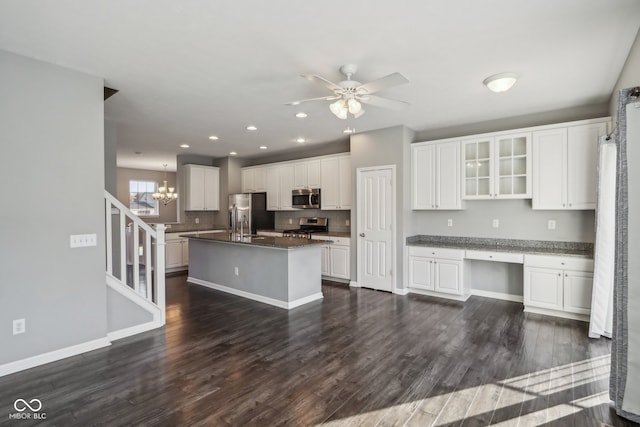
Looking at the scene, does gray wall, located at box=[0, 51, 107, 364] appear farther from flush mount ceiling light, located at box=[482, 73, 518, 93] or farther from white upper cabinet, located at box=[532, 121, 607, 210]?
white upper cabinet, located at box=[532, 121, 607, 210]

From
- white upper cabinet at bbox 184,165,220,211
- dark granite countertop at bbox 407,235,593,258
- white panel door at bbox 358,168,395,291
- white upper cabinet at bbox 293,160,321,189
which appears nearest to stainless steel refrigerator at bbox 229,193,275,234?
white upper cabinet at bbox 184,165,220,211

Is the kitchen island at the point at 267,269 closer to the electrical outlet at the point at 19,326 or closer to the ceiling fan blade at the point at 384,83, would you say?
the ceiling fan blade at the point at 384,83

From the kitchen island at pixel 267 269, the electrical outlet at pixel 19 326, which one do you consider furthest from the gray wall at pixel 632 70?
the electrical outlet at pixel 19 326

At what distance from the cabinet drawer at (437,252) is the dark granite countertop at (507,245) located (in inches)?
3.4

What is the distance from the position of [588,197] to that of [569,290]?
3.78 feet

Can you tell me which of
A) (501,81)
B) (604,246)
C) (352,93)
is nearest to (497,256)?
(604,246)

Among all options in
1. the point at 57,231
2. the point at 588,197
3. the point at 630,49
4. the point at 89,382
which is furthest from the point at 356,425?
the point at 588,197

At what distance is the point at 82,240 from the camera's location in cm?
311

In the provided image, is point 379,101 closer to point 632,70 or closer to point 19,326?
point 632,70

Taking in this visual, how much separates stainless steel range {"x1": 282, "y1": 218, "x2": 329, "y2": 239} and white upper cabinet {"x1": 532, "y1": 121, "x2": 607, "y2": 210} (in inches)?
148

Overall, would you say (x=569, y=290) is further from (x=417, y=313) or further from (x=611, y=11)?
(x=611, y=11)

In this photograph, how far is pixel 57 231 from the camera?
9.73 ft

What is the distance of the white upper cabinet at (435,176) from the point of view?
5.00 metres

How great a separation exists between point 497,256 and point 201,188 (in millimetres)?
6440
